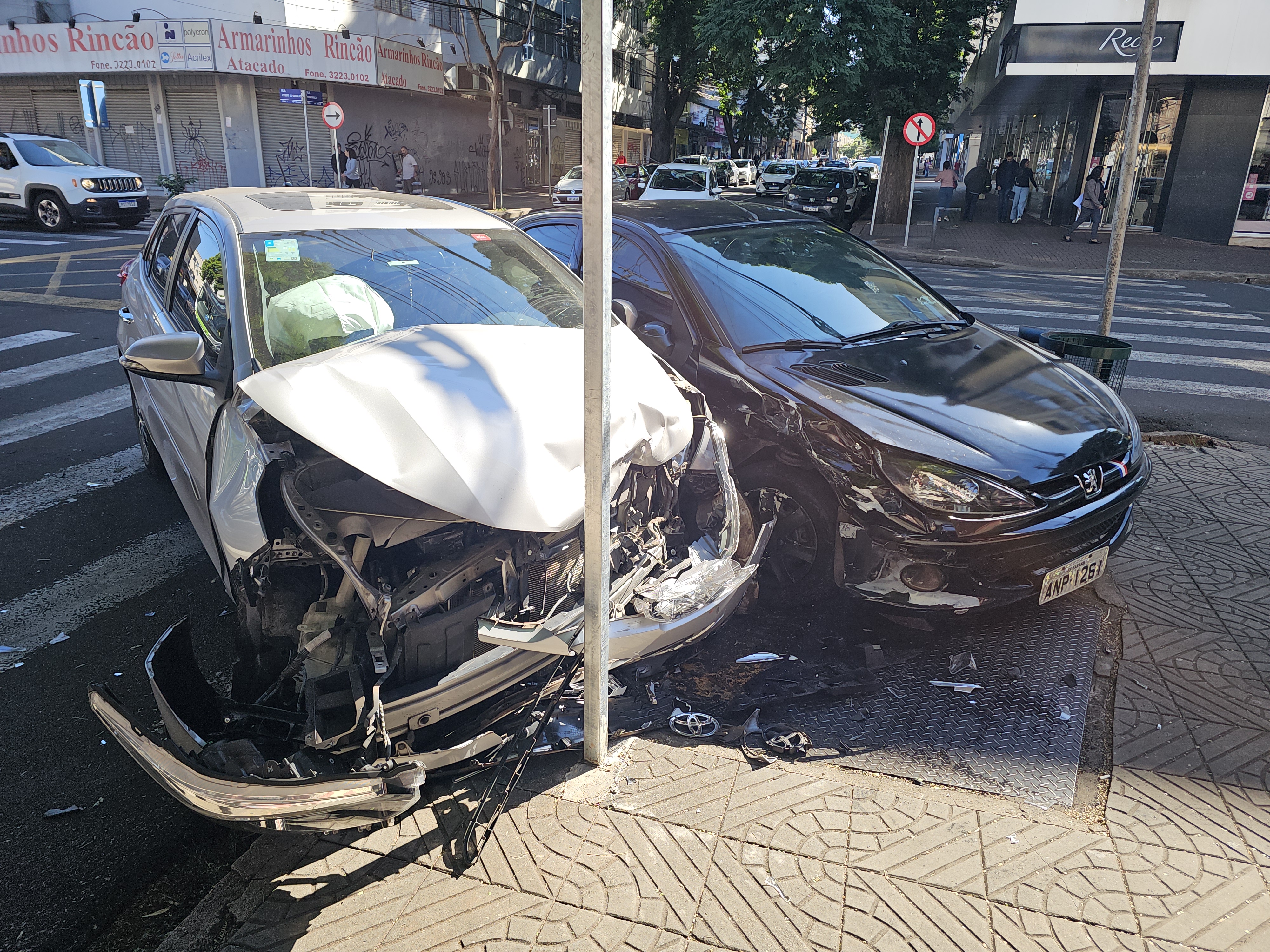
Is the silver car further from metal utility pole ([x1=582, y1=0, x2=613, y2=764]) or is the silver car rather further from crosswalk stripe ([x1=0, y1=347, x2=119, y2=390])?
crosswalk stripe ([x1=0, y1=347, x2=119, y2=390])

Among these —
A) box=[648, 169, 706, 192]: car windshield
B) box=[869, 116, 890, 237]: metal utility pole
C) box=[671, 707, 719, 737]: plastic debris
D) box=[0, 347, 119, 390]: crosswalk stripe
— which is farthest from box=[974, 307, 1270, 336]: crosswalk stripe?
box=[648, 169, 706, 192]: car windshield

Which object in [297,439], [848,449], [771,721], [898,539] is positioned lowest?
[771,721]

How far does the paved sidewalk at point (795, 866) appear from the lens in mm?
2443

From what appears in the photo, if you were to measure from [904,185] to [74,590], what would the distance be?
78.4 ft

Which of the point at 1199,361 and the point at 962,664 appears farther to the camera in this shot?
the point at 1199,361

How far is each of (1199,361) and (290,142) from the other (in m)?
26.3

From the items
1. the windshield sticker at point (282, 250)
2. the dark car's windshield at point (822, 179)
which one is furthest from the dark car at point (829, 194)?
the windshield sticker at point (282, 250)

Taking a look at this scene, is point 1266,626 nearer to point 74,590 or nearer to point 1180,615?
point 1180,615

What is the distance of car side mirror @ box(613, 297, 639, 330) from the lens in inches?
178

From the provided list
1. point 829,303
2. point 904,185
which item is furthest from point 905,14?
point 829,303

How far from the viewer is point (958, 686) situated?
365 centimetres

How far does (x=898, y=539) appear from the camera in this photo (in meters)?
3.59

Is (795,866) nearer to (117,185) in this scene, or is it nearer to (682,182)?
(117,185)

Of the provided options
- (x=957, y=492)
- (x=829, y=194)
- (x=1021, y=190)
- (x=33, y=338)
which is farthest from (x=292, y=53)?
(x=957, y=492)
